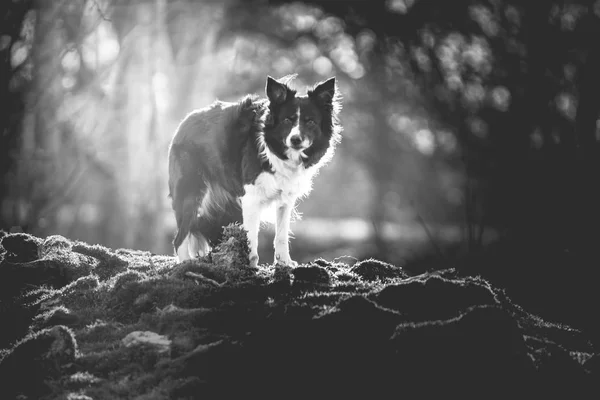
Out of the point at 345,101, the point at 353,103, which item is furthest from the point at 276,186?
the point at 345,101

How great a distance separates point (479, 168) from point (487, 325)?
12577 millimetres

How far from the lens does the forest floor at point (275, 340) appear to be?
563 cm

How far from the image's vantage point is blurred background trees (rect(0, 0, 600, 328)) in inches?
500

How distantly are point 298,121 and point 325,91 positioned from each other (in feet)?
1.98

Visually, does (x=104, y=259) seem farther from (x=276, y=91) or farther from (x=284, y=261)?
(x=276, y=91)

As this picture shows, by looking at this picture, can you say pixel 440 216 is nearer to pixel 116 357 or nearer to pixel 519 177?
pixel 519 177

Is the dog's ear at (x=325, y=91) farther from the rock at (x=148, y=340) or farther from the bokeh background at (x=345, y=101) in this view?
the rock at (x=148, y=340)

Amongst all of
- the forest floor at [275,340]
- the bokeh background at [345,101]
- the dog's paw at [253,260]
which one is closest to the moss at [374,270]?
the forest floor at [275,340]

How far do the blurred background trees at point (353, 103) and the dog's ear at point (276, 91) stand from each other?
2.76m

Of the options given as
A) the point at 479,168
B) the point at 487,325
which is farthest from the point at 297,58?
the point at 487,325

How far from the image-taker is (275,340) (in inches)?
237

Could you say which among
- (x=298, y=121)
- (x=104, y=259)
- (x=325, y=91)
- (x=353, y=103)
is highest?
(x=353, y=103)

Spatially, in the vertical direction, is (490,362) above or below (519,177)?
below

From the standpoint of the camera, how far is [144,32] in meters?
21.2
